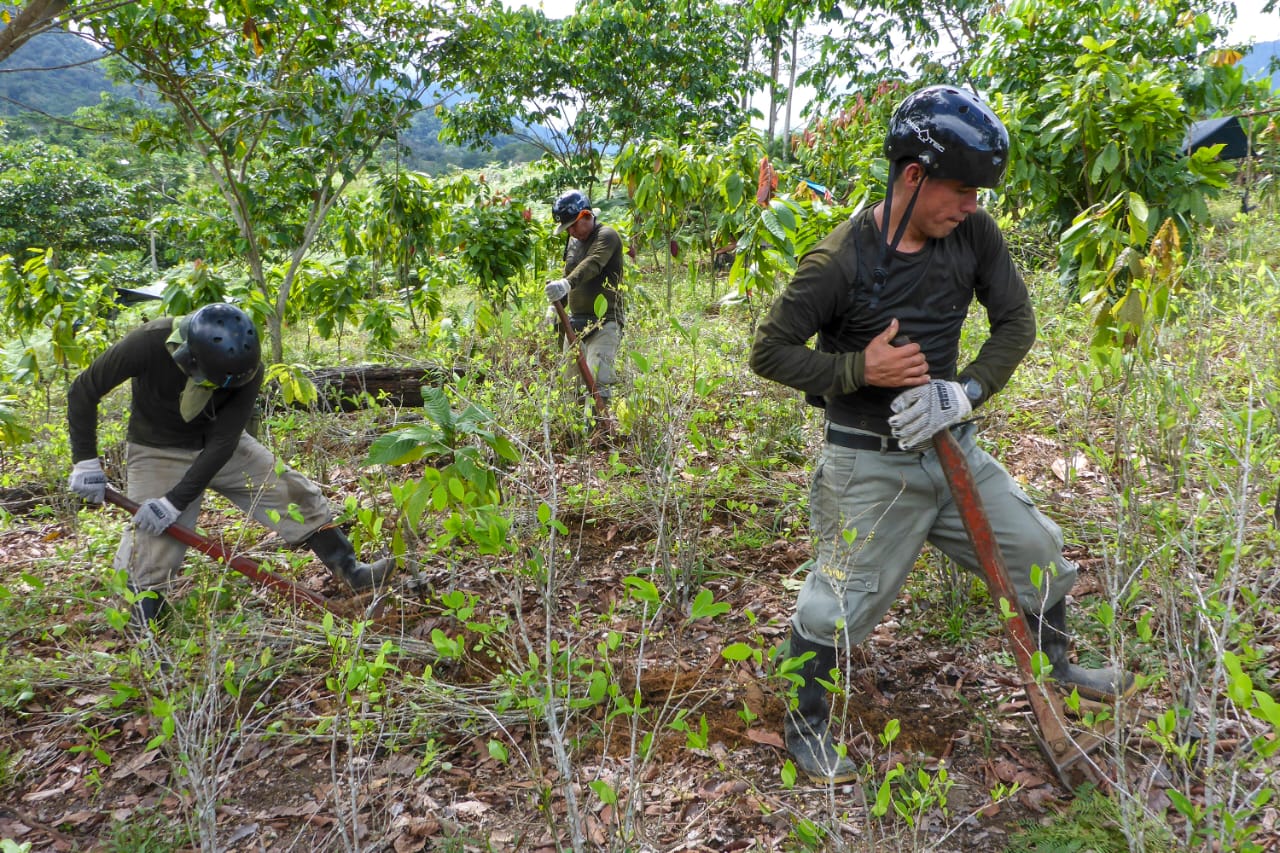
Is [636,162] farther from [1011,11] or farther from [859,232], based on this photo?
[859,232]

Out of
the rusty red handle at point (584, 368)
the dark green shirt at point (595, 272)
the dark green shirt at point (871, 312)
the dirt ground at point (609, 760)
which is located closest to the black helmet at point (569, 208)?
the dark green shirt at point (595, 272)

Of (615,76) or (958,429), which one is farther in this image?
(615,76)

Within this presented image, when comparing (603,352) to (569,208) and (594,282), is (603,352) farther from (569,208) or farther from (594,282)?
(569,208)

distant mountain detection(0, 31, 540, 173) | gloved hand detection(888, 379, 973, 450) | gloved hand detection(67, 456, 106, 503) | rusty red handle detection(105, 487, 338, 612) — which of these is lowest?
distant mountain detection(0, 31, 540, 173)

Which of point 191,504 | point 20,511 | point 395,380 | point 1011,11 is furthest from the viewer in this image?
point 395,380

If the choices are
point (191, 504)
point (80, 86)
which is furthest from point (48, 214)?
point (80, 86)

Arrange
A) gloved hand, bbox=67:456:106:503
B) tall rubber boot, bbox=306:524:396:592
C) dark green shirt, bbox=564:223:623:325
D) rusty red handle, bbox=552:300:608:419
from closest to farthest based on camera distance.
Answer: gloved hand, bbox=67:456:106:503, tall rubber boot, bbox=306:524:396:592, rusty red handle, bbox=552:300:608:419, dark green shirt, bbox=564:223:623:325

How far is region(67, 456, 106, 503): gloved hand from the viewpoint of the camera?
335 cm

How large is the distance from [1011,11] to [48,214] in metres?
17.8

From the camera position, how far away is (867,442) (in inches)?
92.7

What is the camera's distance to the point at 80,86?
6153 centimetres

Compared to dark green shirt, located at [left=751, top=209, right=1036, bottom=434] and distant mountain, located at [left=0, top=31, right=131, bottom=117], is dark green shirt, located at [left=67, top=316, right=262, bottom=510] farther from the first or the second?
distant mountain, located at [left=0, top=31, right=131, bottom=117]

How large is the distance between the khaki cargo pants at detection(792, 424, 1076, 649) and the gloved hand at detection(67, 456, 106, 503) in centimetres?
279

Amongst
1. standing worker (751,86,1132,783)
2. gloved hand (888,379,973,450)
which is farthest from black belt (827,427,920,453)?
gloved hand (888,379,973,450)
